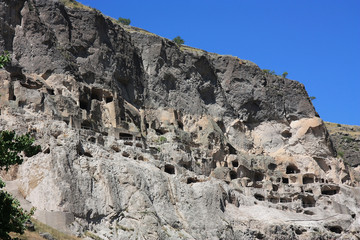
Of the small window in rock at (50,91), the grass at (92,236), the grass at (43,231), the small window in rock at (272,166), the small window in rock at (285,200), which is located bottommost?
the grass at (43,231)

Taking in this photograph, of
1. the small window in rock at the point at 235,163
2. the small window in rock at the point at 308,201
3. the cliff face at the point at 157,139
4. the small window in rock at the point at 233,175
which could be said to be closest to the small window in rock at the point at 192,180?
the cliff face at the point at 157,139

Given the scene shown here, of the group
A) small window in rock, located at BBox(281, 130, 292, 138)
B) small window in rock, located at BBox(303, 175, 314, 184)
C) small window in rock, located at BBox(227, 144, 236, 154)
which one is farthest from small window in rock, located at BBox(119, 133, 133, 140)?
small window in rock, located at BBox(281, 130, 292, 138)

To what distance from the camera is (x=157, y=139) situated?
60.8m

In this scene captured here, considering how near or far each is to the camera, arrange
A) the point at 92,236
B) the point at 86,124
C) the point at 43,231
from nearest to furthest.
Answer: the point at 43,231 < the point at 92,236 < the point at 86,124

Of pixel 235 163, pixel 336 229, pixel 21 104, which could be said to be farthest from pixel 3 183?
pixel 235 163

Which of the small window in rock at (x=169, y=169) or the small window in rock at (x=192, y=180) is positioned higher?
the small window in rock at (x=169, y=169)

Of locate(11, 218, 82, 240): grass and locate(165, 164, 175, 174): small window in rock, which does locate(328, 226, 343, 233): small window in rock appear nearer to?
locate(165, 164, 175, 174): small window in rock

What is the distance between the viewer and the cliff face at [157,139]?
4412 cm

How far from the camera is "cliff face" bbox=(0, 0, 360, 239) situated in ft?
145

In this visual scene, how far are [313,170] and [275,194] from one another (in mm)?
9128

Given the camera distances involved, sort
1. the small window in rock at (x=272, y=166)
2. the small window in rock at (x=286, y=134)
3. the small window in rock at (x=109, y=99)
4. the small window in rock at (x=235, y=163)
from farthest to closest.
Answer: the small window in rock at (x=286, y=134) → the small window in rock at (x=272, y=166) → the small window in rock at (x=235, y=163) → the small window in rock at (x=109, y=99)

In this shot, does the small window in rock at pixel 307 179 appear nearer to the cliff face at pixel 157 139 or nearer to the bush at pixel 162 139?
the cliff face at pixel 157 139

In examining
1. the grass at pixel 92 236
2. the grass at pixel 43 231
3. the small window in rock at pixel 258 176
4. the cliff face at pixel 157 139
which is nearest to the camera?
the grass at pixel 43 231

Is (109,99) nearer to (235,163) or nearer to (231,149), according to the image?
(235,163)
